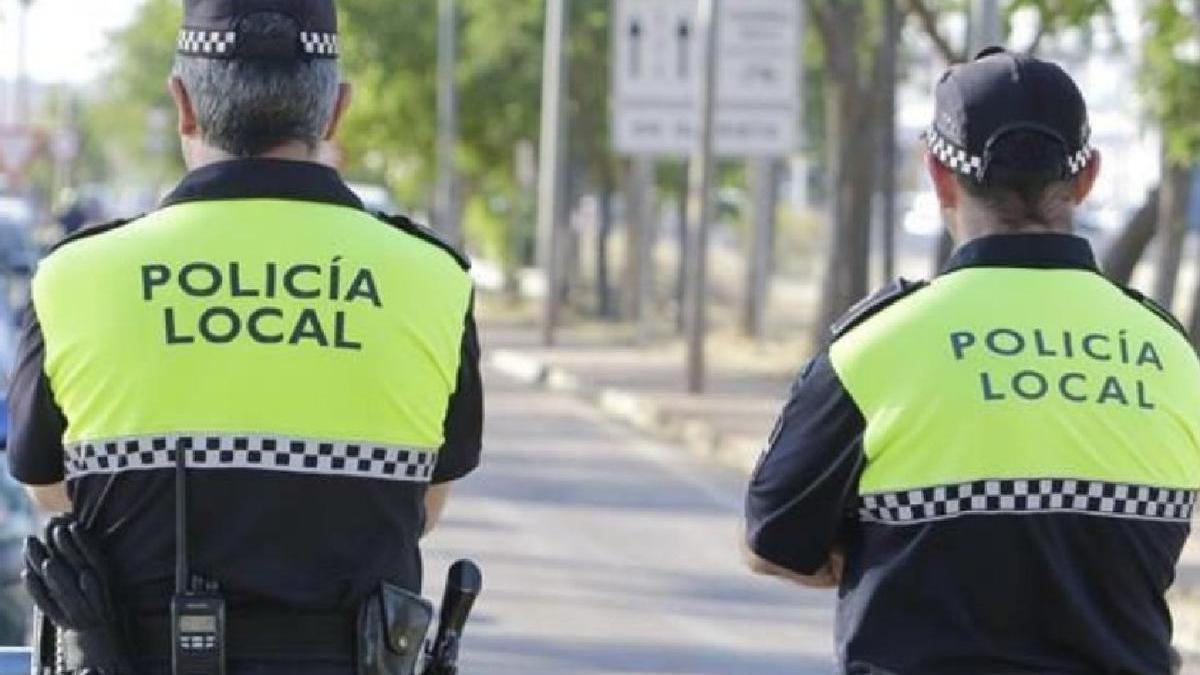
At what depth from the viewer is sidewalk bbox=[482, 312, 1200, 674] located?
82.0 ft

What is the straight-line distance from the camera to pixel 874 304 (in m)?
4.84

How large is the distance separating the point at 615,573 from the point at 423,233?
11556 millimetres

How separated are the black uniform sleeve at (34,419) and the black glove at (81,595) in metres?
0.17

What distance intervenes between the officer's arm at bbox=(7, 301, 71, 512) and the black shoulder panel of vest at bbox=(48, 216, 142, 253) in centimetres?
10

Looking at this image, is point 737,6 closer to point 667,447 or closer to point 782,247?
point 667,447

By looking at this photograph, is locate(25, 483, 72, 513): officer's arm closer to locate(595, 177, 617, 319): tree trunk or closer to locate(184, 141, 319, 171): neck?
locate(184, 141, 319, 171): neck

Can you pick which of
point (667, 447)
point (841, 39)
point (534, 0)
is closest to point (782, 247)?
point (534, 0)

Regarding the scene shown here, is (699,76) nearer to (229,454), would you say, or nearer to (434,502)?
(434,502)

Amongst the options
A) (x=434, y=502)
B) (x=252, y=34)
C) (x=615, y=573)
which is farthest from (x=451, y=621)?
(x=615, y=573)

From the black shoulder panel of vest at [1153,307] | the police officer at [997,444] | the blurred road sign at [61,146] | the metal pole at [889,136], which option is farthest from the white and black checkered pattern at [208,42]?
the blurred road sign at [61,146]

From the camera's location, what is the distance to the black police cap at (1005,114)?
4.78 metres

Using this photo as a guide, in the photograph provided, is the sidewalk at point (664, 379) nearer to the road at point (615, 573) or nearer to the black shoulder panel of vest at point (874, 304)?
the road at point (615, 573)

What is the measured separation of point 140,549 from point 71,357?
30 cm

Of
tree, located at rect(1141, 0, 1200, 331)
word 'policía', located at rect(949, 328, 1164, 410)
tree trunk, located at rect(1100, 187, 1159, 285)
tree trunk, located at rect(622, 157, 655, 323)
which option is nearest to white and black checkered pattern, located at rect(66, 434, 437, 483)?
word 'policía', located at rect(949, 328, 1164, 410)
